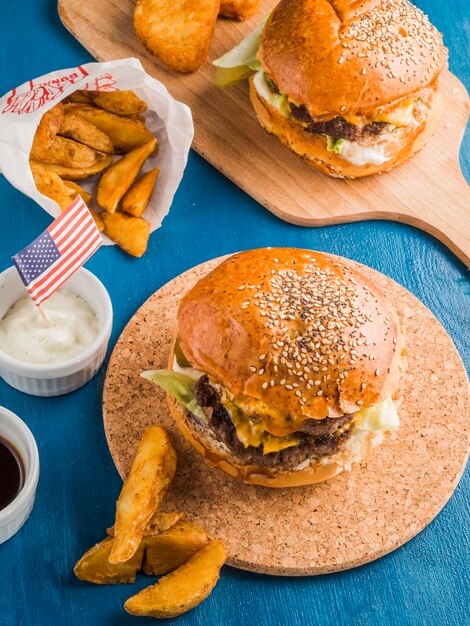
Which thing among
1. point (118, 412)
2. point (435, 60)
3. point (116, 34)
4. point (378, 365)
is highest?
point (435, 60)

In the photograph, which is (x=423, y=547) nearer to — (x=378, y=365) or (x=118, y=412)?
(x=378, y=365)

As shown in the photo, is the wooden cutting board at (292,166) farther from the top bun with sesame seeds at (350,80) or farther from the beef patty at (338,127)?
the beef patty at (338,127)

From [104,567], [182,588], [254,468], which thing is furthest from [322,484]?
[104,567]

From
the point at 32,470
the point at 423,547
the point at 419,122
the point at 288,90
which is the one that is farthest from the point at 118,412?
the point at 419,122

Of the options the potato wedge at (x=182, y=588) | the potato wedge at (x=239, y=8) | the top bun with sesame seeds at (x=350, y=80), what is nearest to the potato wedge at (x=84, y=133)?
the top bun with sesame seeds at (x=350, y=80)

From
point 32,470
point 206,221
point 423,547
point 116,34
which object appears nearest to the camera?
point 32,470

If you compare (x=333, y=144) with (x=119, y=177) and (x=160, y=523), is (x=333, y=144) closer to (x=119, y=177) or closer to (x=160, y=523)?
(x=119, y=177)
